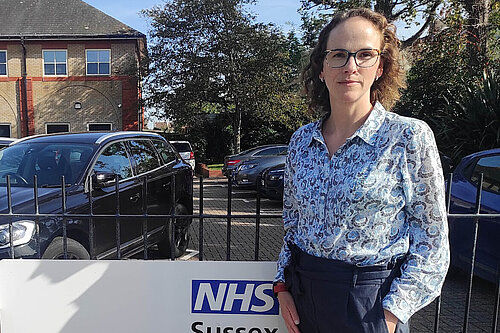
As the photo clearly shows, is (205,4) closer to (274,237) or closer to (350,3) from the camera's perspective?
(350,3)

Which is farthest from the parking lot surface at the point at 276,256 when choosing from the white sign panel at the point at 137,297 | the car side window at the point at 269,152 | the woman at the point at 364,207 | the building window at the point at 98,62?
the building window at the point at 98,62

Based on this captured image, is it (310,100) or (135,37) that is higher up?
(135,37)

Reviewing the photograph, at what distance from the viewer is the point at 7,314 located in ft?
7.25

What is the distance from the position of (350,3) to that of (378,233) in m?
13.4

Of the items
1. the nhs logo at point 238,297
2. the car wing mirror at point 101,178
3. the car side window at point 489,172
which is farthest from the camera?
the car side window at point 489,172

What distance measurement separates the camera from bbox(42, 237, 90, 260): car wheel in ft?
10.4

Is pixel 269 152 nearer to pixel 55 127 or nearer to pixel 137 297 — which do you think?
pixel 137 297

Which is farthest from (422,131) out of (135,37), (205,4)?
(135,37)

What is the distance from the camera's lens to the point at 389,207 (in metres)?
1.40

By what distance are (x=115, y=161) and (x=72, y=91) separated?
21.5 meters

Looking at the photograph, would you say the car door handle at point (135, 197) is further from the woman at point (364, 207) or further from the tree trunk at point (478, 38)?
the tree trunk at point (478, 38)

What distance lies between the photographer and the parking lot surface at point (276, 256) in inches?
153

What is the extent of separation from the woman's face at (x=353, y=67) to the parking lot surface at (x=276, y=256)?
2545mm

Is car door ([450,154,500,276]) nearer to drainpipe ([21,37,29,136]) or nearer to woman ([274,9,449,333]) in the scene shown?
woman ([274,9,449,333])
